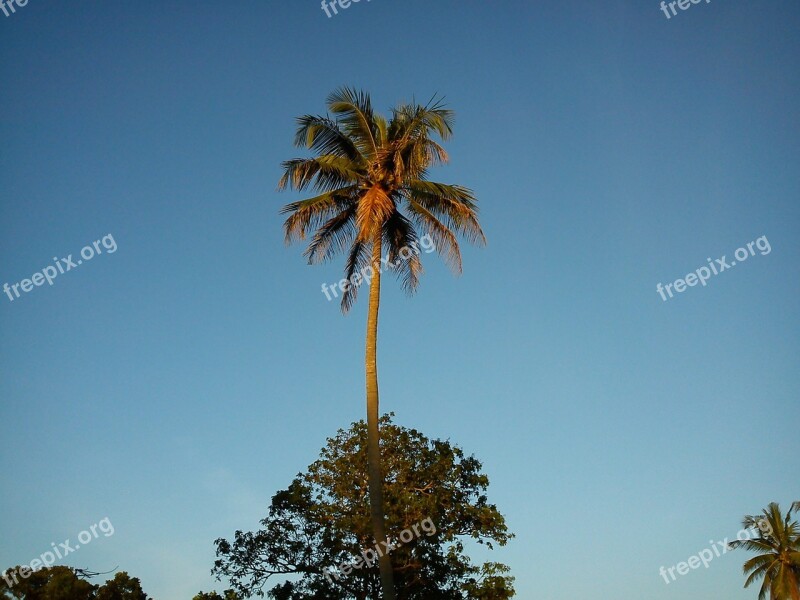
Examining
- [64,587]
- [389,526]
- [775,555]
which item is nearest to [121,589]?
[64,587]

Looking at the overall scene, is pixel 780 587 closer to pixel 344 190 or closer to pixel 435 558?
pixel 435 558

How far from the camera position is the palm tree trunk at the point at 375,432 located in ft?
60.7

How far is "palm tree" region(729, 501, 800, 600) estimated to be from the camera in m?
56.5

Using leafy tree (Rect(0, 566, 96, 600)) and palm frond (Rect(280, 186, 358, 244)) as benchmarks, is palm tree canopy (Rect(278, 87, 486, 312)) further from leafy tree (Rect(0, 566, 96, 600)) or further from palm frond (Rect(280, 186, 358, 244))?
leafy tree (Rect(0, 566, 96, 600))

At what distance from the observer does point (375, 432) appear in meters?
19.9

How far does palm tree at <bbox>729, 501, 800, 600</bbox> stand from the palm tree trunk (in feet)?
162

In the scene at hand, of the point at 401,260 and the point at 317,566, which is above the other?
the point at 401,260

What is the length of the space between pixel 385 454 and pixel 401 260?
8.01 meters

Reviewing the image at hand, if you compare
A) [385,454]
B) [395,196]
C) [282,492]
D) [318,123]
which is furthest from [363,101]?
[282,492]

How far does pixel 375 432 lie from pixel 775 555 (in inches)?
2065

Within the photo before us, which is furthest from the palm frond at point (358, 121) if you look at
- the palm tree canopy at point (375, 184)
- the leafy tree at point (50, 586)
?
the leafy tree at point (50, 586)

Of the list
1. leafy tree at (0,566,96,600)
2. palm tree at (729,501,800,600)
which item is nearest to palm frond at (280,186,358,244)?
leafy tree at (0,566,96,600)

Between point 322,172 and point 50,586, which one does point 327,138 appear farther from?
point 50,586

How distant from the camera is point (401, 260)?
23.6 metres
